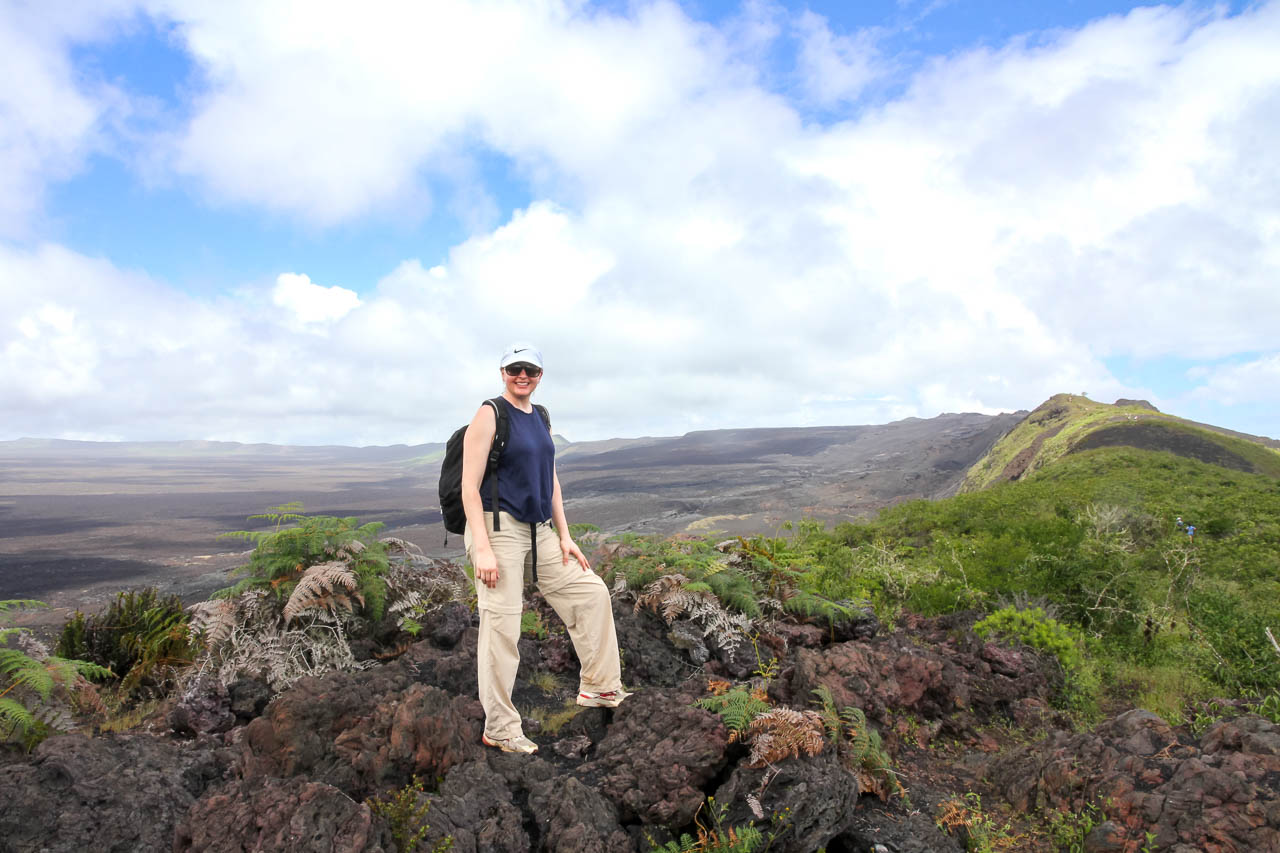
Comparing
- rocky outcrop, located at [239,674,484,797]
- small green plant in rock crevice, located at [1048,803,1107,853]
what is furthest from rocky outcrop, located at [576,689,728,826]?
small green plant in rock crevice, located at [1048,803,1107,853]

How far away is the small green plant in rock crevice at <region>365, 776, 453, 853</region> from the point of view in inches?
111

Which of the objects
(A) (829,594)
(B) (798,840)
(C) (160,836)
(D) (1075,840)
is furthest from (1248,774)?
(C) (160,836)

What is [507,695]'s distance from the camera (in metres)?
3.98

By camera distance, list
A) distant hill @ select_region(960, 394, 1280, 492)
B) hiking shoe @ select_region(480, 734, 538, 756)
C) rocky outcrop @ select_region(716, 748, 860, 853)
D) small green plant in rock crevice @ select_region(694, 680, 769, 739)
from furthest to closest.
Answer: distant hill @ select_region(960, 394, 1280, 492) < hiking shoe @ select_region(480, 734, 538, 756) < small green plant in rock crevice @ select_region(694, 680, 769, 739) < rocky outcrop @ select_region(716, 748, 860, 853)

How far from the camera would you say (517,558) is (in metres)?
4.07

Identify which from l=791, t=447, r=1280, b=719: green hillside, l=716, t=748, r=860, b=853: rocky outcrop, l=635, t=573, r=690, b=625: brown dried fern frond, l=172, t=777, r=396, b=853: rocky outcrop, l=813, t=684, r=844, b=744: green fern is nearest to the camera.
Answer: l=172, t=777, r=396, b=853: rocky outcrop

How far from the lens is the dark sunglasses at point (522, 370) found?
4.11 meters

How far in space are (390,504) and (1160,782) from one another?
60.9 m

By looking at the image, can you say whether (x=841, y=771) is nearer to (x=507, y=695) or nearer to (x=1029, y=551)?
(x=507, y=695)

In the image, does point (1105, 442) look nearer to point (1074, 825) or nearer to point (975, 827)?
point (1074, 825)

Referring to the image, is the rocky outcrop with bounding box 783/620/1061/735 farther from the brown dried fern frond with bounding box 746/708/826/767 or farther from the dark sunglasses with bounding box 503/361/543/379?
the dark sunglasses with bounding box 503/361/543/379

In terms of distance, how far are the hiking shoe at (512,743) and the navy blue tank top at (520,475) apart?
128 cm

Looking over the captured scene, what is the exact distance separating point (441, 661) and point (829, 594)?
3.84m

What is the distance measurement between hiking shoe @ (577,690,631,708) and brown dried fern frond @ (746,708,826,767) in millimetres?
1095
